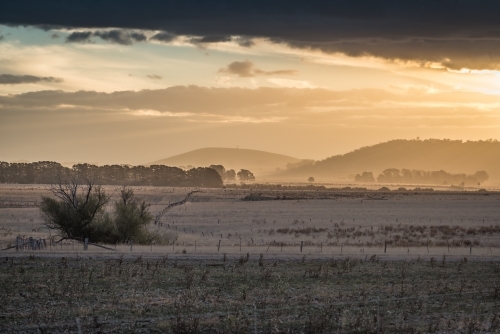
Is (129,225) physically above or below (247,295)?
above

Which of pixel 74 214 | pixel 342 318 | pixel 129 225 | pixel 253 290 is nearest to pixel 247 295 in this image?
pixel 253 290

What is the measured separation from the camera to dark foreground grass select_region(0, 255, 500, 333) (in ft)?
75.2

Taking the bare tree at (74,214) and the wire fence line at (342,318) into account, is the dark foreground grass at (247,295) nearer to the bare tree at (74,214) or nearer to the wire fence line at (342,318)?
the wire fence line at (342,318)

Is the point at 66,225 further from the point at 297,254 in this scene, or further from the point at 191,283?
the point at 191,283

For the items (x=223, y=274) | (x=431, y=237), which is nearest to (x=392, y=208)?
(x=431, y=237)

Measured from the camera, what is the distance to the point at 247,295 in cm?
2859

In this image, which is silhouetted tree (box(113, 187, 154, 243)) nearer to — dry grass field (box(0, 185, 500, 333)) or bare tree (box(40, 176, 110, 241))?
bare tree (box(40, 176, 110, 241))

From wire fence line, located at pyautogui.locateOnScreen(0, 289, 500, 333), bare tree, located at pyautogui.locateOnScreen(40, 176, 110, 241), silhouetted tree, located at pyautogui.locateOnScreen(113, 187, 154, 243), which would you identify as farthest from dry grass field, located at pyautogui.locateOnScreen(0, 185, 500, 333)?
silhouetted tree, located at pyautogui.locateOnScreen(113, 187, 154, 243)

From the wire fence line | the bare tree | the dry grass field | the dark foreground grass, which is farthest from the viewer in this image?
the bare tree

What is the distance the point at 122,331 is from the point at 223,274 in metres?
12.2

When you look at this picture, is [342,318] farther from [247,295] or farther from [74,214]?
[74,214]

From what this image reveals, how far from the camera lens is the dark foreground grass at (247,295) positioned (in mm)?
22922

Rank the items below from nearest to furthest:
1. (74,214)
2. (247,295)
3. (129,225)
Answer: (247,295)
(74,214)
(129,225)

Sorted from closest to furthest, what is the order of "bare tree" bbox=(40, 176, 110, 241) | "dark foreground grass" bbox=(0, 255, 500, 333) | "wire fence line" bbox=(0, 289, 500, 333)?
"wire fence line" bbox=(0, 289, 500, 333)
"dark foreground grass" bbox=(0, 255, 500, 333)
"bare tree" bbox=(40, 176, 110, 241)
